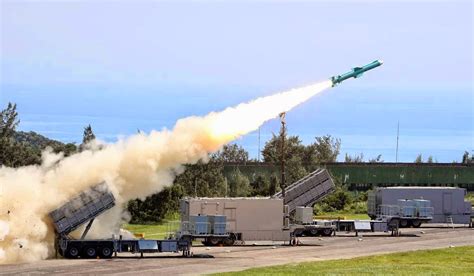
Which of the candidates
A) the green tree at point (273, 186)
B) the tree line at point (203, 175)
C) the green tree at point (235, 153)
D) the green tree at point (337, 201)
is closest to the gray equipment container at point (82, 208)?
the tree line at point (203, 175)

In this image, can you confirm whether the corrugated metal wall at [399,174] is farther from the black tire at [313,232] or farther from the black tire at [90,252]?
the black tire at [90,252]

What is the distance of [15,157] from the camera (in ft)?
290

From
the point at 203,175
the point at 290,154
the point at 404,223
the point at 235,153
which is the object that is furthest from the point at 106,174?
the point at 235,153

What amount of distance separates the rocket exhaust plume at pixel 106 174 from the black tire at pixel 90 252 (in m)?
2.36

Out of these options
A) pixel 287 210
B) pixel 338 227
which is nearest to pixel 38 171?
pixel 287 210

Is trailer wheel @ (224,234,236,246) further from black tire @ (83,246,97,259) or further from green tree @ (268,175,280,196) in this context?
green tree @ (268,175,280,196)

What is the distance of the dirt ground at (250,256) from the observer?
49062 millimetres

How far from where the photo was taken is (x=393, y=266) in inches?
2002

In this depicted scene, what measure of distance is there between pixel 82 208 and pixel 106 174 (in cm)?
264

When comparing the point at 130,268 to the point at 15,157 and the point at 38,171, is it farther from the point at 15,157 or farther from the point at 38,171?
the point at 15,157

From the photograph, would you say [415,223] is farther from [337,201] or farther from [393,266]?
[393,266]

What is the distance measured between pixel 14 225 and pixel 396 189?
40.0 meters

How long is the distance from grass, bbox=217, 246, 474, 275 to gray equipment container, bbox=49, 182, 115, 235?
37.4 feet

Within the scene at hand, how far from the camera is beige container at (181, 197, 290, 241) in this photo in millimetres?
65188
